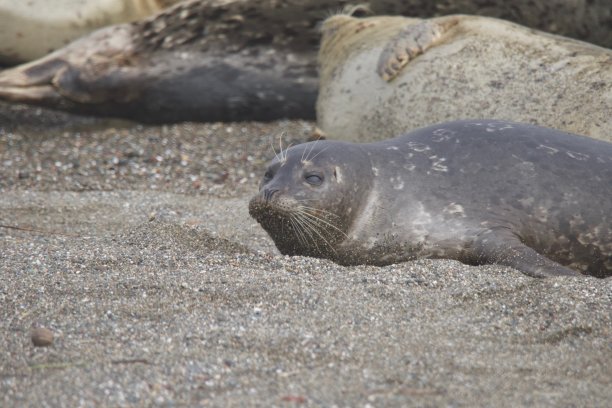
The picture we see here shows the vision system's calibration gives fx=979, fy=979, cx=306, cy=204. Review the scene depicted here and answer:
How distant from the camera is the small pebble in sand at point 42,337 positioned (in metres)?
2.85

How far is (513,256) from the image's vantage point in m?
3.84

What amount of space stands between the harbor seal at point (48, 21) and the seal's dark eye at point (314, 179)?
206 inches

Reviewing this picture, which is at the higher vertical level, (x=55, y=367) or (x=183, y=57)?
(x=55, y=367)

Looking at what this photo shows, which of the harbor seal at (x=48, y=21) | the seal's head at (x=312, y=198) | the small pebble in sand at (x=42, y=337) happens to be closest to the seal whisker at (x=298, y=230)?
the seal's head at (x=312, y=198)

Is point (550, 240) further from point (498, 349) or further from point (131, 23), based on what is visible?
point (131, 23)

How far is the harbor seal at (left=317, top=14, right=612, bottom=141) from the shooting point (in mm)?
5523

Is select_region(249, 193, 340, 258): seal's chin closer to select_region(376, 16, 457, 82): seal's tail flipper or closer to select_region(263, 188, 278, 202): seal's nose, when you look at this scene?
select_region(263, 188, 278, 202): seal's nose

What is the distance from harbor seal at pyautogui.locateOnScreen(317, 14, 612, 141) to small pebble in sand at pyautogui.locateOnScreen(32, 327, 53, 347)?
11.1 feet

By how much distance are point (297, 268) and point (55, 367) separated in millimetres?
1288

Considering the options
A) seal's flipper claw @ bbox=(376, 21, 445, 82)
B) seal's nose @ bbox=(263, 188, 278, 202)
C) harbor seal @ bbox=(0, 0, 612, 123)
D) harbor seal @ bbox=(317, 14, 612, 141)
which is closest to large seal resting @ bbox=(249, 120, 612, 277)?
seal's nose @ bbox=(263, 188, 278, 202)

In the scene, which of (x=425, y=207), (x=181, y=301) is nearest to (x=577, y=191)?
(x=425, y=207)

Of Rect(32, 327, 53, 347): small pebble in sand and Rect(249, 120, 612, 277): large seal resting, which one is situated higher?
Rect(32, 327, 53, 347): small pebble in sand

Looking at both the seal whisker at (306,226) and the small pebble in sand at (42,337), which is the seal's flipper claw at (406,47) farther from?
the small pebble in sand at (42,337)

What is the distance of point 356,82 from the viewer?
6531mm
